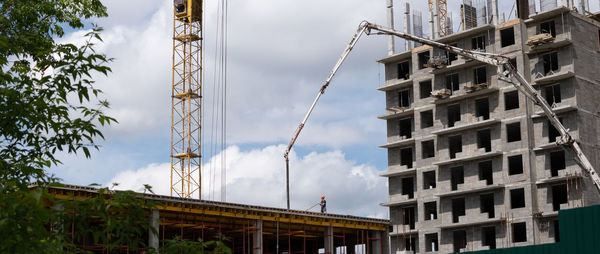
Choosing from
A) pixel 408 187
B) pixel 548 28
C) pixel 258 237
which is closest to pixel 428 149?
pixel 408 187

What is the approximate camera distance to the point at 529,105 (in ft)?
251

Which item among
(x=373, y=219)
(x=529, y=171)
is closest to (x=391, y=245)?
(x=373, y=219)

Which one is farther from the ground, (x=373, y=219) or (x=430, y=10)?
(x=430, y=10)

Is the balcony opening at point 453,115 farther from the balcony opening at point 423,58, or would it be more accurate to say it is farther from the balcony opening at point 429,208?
the balcony opening at point 429,208

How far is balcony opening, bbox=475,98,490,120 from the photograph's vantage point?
265 ft

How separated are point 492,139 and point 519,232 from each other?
356 inches

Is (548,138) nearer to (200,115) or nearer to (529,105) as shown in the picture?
(529,105)

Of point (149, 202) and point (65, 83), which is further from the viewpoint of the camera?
point (65, 83)

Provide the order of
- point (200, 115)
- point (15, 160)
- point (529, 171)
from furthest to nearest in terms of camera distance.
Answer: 1. point (200, 115)
2. point (529, 171)
3. point (15, 160)

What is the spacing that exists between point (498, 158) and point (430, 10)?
27.1 meters

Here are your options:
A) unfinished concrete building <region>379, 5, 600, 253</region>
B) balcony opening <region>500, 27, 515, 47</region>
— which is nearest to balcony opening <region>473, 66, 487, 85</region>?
unfinished concrete building <region>379, 5, 600, 253</region>

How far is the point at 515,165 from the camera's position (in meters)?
77.6

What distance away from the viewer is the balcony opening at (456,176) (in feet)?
269

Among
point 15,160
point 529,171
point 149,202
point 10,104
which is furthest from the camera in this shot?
point 529,171
